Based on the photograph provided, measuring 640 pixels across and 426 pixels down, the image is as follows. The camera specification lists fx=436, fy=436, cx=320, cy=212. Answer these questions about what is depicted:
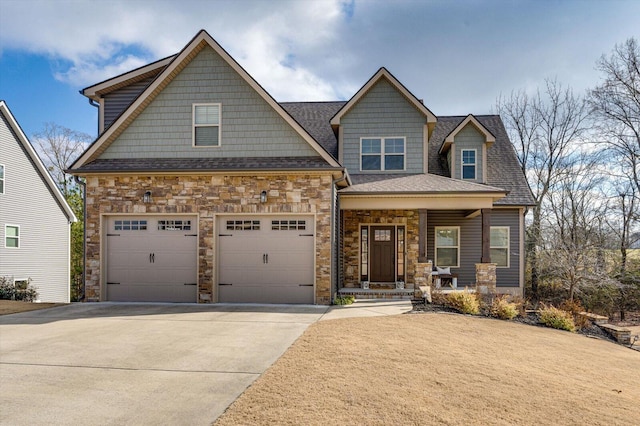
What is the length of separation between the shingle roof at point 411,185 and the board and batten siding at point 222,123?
261cm

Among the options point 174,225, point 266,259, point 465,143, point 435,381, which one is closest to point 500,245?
point 465,143

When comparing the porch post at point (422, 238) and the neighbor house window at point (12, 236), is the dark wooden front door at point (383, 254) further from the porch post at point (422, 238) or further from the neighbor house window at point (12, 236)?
the neighbor house window at point (12, 236)

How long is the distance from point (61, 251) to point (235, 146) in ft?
49.6

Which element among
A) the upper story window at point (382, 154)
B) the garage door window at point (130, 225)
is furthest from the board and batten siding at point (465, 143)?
the garage door window at point (130, 225)

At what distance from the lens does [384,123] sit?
15430mm

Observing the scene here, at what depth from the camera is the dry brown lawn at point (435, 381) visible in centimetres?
428

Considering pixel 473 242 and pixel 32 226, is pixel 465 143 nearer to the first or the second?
pixel 473 242

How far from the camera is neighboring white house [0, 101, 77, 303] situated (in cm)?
1855

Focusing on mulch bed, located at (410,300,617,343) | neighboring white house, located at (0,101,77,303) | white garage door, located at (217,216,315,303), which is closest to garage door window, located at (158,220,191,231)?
white garage door, located at (217,216,315,303)

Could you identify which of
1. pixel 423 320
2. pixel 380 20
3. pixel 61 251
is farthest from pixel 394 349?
pixel 61 251

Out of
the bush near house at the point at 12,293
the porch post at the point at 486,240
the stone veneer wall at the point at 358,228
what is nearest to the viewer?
the porch post at the point at 486,240

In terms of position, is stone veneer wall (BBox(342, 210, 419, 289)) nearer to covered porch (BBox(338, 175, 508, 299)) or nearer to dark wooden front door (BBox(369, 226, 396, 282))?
covered porch (BBox(338, 175, 508, 299))

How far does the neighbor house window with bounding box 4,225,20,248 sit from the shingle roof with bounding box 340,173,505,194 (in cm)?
1494

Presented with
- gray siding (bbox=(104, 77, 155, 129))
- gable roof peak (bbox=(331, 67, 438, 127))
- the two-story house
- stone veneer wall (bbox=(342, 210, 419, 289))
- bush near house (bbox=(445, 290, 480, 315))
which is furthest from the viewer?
stone veneer wall (bbox=(342, 210, 419, 289))
